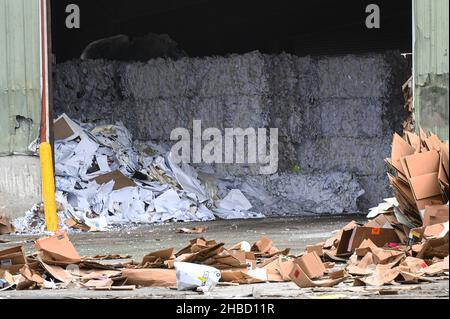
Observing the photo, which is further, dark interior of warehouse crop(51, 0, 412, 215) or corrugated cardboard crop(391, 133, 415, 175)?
dark interior of warehouse crop(51, 0, 412, 215)

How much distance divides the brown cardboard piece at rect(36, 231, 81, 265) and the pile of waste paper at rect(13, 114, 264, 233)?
4.85m

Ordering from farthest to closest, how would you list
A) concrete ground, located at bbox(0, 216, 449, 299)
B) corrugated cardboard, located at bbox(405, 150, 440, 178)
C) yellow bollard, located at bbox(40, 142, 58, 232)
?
yellow bollard, located at bbox(40, 142, 58, 232), corrugated cardboard, located at bbox(405, 150, 440, 178), concrete ground, located at bbox(0, 216, 449, 299)

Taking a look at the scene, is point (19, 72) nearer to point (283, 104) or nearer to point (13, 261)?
point (283, 104)

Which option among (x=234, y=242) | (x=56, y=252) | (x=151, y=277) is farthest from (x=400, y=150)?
(x=56, y=252)

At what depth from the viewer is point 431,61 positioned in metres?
13.3

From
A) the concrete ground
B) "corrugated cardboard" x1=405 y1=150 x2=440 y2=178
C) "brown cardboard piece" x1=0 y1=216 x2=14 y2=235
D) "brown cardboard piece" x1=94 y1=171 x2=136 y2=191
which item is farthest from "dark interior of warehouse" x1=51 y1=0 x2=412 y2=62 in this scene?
"corrugated cardboard" x1=405 y1=150 x2=440 y2=178

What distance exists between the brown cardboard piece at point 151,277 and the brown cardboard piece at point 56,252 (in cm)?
87

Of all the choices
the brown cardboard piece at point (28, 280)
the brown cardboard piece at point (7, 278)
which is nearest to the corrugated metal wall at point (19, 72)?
the brown cardboard piece at point (7, 278)

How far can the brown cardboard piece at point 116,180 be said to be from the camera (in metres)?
16.5

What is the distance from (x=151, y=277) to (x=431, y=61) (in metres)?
5.99

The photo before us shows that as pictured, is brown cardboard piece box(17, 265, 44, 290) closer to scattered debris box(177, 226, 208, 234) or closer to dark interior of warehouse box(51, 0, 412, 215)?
scattered debris box(177, 226, 208, 234)

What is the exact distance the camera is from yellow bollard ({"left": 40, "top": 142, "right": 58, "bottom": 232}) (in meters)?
14.4
